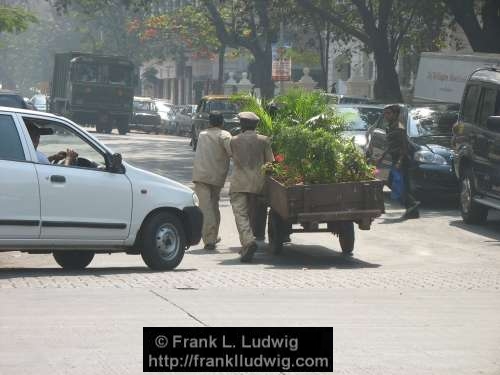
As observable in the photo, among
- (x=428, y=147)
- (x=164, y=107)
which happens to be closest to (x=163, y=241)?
(x=428, y=147)

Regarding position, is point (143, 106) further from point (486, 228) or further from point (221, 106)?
point (486, 228)

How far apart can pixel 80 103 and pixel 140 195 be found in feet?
137

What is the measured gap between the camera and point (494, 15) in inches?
1217

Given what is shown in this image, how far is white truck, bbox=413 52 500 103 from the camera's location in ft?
92.7

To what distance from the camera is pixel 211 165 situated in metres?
17.7

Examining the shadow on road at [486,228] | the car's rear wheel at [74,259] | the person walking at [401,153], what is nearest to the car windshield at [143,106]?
the person walking at [401,153]

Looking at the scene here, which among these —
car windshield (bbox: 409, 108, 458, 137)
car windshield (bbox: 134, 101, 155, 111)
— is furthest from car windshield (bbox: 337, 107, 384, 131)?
car windshield (bbox: 134, 101, 155, 111)

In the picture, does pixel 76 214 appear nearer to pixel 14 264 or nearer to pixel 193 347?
pixel 14 264

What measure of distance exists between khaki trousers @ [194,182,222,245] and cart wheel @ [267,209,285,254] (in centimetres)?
98

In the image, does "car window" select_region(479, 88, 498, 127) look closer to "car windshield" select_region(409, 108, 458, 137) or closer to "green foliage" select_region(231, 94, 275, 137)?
"car windshield" select_region(409, 108, 458, 137)

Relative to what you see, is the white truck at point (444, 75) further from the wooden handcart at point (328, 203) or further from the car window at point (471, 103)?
the wooden handcart at point (328, 203)

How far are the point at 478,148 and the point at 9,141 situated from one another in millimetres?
8853

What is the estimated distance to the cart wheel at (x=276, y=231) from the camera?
16.9 m

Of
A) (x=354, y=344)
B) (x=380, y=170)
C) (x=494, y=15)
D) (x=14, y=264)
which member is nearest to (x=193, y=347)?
(x=354, y=344)
